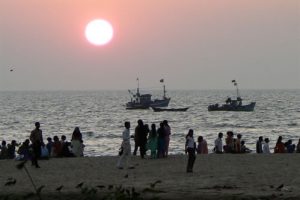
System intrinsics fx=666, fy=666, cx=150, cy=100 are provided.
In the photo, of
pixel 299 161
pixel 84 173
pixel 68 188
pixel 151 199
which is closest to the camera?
pixel 151 199

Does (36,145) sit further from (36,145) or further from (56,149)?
(56,149)

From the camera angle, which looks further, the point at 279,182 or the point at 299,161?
the point at 299,161

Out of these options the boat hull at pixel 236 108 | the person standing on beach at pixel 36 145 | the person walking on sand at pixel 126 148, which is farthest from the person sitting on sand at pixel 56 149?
the boat hull at pixel 236 108

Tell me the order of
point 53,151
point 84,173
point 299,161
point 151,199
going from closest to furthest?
point 151,199, point 84,173, point 299,161, point 53,151

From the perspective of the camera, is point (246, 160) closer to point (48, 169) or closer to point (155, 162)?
point (155, 162)

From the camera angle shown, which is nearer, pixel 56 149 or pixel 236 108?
pixel 56 149

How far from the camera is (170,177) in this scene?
18.8m

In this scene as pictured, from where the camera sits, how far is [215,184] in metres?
17.2

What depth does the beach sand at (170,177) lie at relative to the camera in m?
15.9

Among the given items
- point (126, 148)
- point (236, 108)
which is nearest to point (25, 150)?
point (126, 148)

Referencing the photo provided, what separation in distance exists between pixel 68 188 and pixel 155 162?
636cm

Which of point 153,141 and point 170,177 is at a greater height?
point 153,141

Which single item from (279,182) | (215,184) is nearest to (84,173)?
(215,184)

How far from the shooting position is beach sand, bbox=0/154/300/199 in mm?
15859
